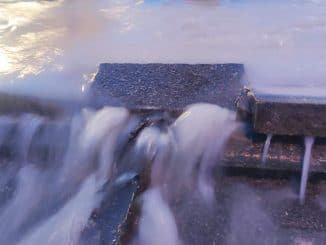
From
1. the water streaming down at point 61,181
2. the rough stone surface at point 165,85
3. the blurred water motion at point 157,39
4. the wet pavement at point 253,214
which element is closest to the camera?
the wet pavement at point 253,214

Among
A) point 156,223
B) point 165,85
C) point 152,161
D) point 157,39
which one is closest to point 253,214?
point 156,223

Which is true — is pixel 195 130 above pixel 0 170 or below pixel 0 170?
above

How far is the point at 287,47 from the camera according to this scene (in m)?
3.42

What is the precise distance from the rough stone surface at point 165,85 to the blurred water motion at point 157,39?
8.4 inches

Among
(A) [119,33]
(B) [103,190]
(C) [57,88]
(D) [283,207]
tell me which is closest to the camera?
(D) [283,207]

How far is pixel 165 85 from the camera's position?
2.47 meters

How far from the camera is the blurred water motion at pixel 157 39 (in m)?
2.86

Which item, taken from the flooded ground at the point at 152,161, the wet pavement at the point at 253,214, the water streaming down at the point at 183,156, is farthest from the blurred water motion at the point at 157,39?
the wet pavement at the point at 253,214

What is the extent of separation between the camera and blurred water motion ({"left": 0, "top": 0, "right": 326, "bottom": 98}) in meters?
2.86

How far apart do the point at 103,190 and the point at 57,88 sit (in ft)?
3.26

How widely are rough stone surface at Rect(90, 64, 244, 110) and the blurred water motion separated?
21 centimetres

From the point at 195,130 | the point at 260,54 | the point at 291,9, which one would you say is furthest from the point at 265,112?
the point at 291,9

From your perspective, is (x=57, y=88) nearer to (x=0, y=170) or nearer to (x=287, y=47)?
(x=0, y=170)

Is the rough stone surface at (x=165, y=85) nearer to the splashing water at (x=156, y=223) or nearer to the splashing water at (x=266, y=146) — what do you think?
the splashing water at (x=266, y=146)
